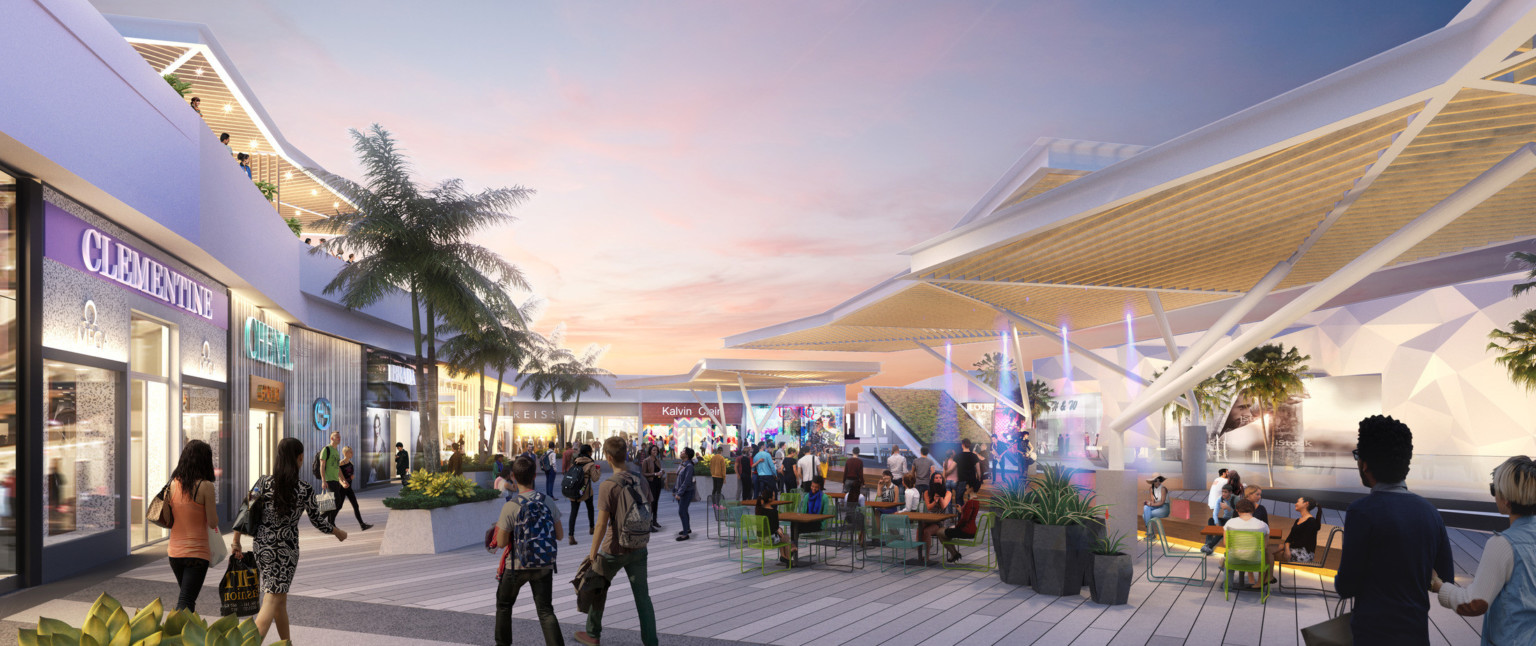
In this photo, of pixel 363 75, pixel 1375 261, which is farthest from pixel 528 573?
pixel 363 75

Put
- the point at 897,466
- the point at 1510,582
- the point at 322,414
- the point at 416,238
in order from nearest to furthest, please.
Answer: the point at 1510,582
the point at 416,238
the point at 897,466
the point at 322,414

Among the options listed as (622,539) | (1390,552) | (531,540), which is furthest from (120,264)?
(1390,552)

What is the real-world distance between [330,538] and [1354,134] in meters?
15.7

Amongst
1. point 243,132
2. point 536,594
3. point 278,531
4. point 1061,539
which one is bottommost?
point 1061,539

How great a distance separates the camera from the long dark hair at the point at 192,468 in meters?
5.96

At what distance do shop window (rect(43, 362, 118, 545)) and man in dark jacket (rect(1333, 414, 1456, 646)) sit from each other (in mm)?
11876

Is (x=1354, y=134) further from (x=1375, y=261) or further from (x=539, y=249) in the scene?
(x=539, y=249)

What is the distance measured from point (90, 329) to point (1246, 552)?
1340 centimetres

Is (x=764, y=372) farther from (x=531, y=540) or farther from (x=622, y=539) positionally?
(x=531, y=540)

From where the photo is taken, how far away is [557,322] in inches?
2405

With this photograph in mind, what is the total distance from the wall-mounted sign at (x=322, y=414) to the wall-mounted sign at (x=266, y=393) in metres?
3.20

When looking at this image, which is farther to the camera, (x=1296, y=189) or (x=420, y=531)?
(x=420, y=531)

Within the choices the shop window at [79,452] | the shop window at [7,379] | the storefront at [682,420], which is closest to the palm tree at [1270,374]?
the shop window at [79,452]

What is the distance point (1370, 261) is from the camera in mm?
9742
